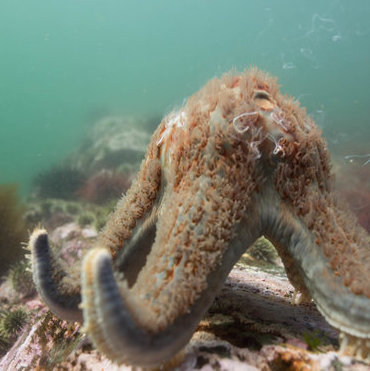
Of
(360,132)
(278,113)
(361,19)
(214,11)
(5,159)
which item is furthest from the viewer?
(214,11)

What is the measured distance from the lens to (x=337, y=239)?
93.5 inches

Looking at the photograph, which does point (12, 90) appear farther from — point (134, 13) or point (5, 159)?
point (134, 13)

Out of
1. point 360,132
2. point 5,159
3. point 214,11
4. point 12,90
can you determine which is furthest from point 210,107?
point 12,90

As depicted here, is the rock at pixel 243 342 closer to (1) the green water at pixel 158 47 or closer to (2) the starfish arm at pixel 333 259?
→ (2) the starfish arm at pixel 333 259

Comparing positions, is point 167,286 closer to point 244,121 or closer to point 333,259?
point 333,259

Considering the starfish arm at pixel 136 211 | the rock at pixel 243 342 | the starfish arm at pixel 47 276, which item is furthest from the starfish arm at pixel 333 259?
the starfish arm at pixel 47 276

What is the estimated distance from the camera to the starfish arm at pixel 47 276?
233cm

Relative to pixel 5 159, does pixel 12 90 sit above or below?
above

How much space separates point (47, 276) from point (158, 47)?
142762mm

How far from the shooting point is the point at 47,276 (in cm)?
234

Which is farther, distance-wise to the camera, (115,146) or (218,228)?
(115,146)

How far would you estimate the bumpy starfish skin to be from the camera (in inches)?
72.9

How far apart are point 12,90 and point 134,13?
192ft

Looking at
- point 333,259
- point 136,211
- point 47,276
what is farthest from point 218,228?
point 47,276
